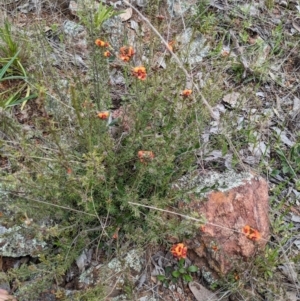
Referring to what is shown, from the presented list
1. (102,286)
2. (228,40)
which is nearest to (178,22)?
(228,40)

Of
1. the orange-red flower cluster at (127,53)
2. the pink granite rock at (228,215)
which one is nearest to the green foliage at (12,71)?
the orange-red flower cluster at (127,53)

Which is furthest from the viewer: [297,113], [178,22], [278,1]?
[278,1]

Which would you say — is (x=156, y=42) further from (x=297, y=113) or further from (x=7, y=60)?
(x=297, y=113)

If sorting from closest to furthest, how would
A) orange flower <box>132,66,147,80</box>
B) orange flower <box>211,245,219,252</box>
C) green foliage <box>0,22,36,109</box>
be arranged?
1. orange flower <box>132,66,147,80</box>
2. orange flower <box>211,245,219,252</box>
3. green foliage <box>0,22,36,109</box>

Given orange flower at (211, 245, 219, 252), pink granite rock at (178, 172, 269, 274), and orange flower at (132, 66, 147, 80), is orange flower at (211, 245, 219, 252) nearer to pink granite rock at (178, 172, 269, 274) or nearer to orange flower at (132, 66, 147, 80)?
pink granite rock at (178, 172, 269, 274)

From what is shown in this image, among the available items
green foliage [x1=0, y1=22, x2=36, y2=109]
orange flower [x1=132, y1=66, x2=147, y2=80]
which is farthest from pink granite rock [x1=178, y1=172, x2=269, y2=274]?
green foliage [x1=0, y1=22, x2=36, y2=109]

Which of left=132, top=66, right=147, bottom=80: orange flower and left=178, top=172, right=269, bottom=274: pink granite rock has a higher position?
left=132, top=66, right=147, bottom=80: orange flower

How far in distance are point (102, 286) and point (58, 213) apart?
0.39 metres

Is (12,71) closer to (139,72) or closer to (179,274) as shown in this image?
(139,72)

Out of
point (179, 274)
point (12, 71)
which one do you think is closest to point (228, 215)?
point (179, 274)

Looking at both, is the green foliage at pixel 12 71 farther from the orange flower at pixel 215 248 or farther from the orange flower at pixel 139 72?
the orange flower at pixel 215 248

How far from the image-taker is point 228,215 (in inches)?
88.5

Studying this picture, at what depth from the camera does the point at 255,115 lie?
2.98 m

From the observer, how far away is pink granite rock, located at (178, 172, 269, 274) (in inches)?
85.9
